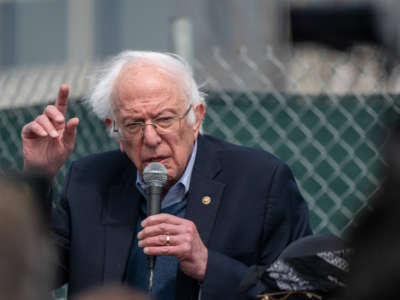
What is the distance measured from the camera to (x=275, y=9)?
917 cm

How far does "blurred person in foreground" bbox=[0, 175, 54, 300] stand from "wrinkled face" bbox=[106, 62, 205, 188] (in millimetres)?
1775

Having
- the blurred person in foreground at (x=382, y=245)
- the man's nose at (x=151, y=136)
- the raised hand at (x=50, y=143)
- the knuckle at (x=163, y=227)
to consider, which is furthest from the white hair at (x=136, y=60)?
the blurred person in foreground at (x=382, y=245)

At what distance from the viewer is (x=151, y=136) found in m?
3.17

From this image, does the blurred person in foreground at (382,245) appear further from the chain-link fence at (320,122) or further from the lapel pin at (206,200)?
the chain-link fence at (320,122)

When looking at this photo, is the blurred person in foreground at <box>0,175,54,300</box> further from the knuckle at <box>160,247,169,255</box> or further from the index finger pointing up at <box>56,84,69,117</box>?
the index finger pointing up at <box>56,84,69,117</box>

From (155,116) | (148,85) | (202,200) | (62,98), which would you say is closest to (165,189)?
(202,200)

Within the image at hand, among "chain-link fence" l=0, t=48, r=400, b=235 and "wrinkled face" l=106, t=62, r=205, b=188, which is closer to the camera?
"wrinkled face" l=106, t=62, r=205, b=188

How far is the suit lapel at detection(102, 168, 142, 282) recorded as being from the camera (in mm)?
3174

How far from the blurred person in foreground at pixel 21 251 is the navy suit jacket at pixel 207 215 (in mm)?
1668

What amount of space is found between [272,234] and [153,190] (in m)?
0.69

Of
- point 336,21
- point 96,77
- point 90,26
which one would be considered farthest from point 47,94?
point 90,26

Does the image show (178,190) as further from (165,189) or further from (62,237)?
(62,237)

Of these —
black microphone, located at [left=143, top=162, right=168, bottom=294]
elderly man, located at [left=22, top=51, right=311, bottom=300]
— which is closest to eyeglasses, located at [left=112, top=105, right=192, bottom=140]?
elderly man, located at [left=22, top=51, right=311, bottom=300]

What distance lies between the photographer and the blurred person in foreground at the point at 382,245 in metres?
1.19
